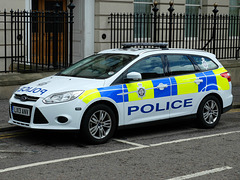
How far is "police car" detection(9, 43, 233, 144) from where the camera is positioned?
→ 7504 mm

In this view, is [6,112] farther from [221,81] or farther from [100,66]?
[221,81]

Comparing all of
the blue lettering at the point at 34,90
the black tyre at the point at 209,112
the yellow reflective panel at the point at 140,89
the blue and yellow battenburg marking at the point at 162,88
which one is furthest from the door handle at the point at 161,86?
the blue lettering at the point at 34,90

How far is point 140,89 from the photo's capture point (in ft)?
26.6

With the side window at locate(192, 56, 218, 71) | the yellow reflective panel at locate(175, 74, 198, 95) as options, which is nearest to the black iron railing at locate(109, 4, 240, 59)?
the side window at locate(192, 56, 218, 71)

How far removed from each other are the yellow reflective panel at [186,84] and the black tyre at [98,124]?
57.6 inches

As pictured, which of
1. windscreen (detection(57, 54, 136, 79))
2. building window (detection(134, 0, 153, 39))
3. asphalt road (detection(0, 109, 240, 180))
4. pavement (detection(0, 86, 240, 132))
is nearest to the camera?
asphalt road (detection(0, 109, 240, 180))

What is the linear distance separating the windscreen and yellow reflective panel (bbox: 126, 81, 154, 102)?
1.27 ft

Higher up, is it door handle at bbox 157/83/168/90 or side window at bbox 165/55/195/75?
side window at bbox 165/55/195/75

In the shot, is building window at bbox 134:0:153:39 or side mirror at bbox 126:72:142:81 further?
building window at bbox 134:0:153:39

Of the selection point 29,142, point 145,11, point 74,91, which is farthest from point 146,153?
point 145,11

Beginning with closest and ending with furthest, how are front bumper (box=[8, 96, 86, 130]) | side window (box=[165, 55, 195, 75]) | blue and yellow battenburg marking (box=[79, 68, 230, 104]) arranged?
front bumper (box=[8, 96, 86, 130]), blue and yellow battenburg marking (box=[79, 68, 230, 104]), side window (box=[165, 55, 195, 75])

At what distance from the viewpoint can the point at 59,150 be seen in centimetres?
743

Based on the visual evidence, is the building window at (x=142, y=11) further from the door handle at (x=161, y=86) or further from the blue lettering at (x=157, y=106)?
the door handle at (x=161, y=86)

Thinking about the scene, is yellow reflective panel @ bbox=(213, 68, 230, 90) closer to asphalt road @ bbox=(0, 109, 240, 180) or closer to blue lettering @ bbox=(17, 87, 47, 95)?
asphalt road @ bbox=(0, 109, 240, 180)
